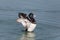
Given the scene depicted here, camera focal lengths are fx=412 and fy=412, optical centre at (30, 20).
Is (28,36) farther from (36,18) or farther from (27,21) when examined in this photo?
(36,18)

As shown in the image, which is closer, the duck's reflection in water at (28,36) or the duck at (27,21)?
the duck's reflection in water at (28,36)

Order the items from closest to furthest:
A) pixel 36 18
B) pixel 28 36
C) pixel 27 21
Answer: pixel 28 36, pixel 27 21, pixel 36 18

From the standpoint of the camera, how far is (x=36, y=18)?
2455 cm

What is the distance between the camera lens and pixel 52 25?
22.0 m

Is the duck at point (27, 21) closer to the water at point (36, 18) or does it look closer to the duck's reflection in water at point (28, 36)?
the duck's reflection in water at point (28, 36)

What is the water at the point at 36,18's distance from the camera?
63.9ft

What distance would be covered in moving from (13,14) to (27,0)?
6609mm

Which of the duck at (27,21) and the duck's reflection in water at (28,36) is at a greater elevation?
the duck at (27,21)

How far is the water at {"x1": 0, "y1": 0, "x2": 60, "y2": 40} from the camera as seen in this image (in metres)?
19.5

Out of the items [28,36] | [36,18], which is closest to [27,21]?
[28,36]

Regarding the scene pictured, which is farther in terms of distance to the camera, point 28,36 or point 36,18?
point 36,18

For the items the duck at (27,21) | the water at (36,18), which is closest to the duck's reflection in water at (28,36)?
the water at (36,18)

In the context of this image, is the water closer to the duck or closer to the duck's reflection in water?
the duck's reflection in water

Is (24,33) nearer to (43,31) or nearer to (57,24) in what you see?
(43,31)
